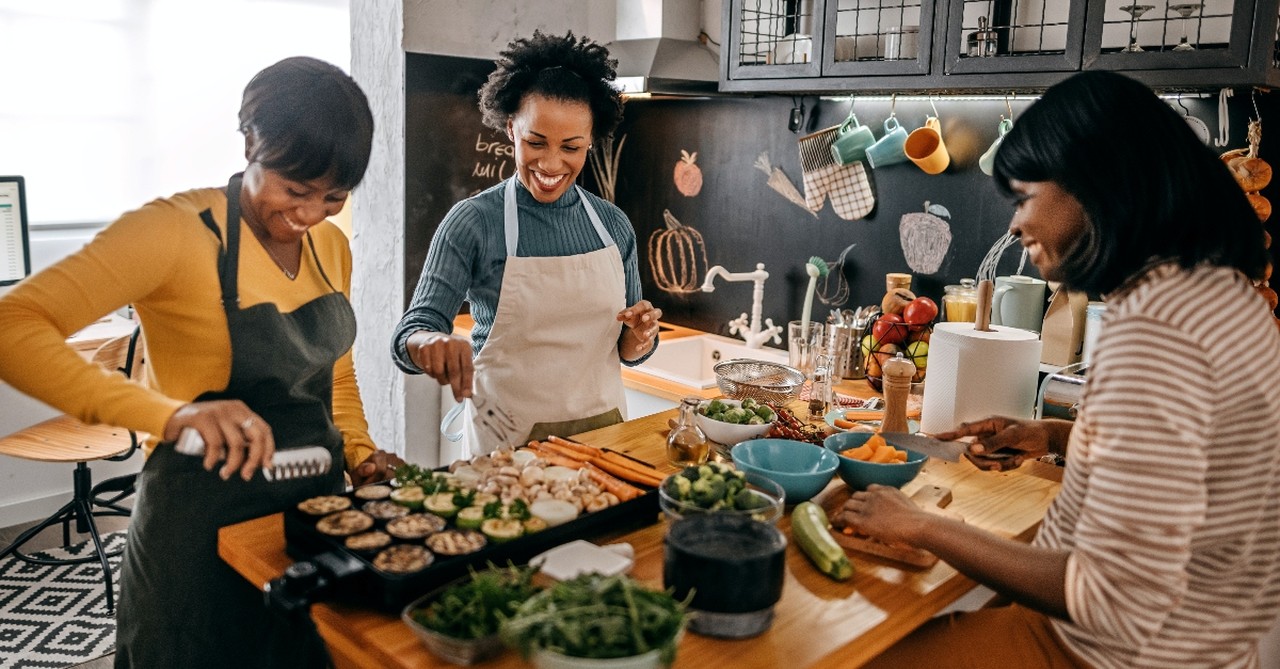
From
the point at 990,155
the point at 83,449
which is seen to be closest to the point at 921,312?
the point at 990,155

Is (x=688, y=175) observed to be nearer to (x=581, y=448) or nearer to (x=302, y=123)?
(x=581, y=448)

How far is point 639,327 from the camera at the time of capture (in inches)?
96.9

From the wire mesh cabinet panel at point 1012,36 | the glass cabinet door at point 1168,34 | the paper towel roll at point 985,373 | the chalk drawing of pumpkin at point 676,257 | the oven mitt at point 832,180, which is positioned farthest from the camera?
the chalk drawing of pumpkin at point 676,257

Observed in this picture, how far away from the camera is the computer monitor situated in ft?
13.1

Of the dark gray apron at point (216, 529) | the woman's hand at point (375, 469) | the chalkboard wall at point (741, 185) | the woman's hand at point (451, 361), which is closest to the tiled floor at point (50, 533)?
the chalkboard wall at point (741, 185)

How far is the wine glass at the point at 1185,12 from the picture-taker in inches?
89.0

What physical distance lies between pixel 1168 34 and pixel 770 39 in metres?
1.23

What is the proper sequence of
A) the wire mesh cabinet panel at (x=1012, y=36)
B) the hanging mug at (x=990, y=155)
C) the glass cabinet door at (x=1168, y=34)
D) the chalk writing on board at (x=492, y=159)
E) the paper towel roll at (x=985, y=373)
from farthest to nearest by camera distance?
the chalk writing on board at (x=492, y=159)
the hanging mug at (x=990, y=155)
the wire mesh cabinet panel at (x=1012, y=36)
the paper towel roll at (x=985, y=373)
the glass cabinet door at (x=1168, y=34)

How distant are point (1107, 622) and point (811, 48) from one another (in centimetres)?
213

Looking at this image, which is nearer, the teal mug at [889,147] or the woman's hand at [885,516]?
the woman's hand at [885,516]

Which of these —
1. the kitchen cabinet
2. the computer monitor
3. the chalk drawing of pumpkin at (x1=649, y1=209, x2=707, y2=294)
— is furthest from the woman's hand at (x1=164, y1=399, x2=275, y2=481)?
the computer monitor

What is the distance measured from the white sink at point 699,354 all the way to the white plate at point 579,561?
7.42 ft

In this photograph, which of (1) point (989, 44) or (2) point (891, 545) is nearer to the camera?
(2) point (891, 545)

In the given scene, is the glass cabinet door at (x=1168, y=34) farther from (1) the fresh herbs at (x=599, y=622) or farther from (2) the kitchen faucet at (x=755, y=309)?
(1) the fresh herbs at (x=599, y=622)
